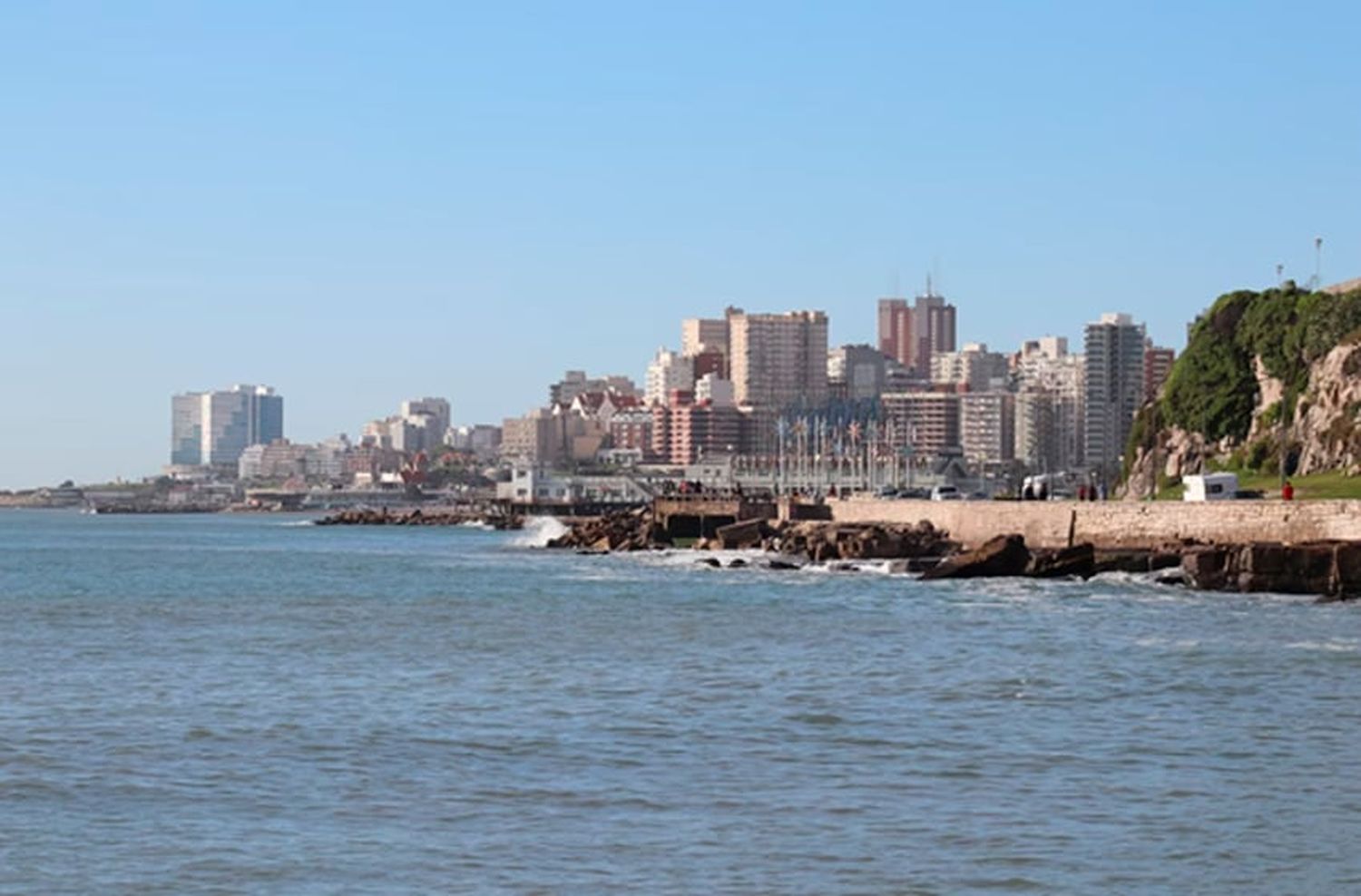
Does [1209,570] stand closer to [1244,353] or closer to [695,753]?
[695,753]

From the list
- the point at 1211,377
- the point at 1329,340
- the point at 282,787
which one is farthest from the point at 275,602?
the point at 1211,377

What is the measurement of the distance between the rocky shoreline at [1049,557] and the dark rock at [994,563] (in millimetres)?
23

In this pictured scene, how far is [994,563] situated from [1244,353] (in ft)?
159

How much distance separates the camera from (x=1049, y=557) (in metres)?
60.5

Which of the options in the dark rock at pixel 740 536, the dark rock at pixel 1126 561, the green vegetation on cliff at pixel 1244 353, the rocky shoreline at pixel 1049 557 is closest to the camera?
the rocky shoreline at pixel 1049 557

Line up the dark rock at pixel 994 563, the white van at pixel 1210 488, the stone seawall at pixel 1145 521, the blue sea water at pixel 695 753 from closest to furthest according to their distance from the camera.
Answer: the blue sea water at pixel 695 753 < the stone seawall at pixel 1145 521 < the dark rock at pixel 994 563 < the white van at pixel 1210 488

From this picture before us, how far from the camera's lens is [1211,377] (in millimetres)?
106812

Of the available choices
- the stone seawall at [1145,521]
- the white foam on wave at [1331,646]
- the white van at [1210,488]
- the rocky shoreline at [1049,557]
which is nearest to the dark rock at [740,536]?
the rocky shoreline at [1049,557]

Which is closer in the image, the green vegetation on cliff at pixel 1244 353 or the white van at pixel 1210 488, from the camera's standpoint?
the white van at pixel 1210 488

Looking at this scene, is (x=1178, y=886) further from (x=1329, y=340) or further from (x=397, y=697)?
(x=1329, y=340)

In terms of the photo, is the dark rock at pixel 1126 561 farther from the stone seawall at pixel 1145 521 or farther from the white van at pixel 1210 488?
the white van at pixel 1210 488

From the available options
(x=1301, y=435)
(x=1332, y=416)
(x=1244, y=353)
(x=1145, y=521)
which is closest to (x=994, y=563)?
(x=1145, y=521)

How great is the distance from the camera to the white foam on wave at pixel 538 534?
4646 inches

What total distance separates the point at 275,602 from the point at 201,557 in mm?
44023
